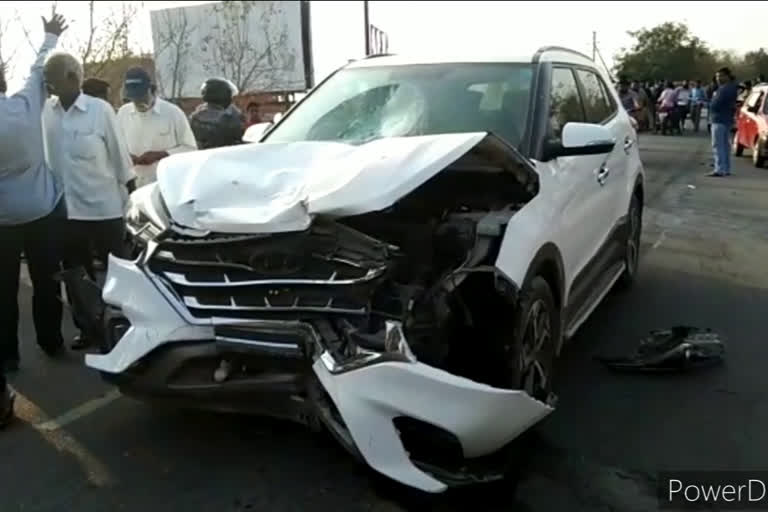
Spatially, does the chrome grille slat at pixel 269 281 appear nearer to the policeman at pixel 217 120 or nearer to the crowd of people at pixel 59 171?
the crowd of people at pixel 59 171

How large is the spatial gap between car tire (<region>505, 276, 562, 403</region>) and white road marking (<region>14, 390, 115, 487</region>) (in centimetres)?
179

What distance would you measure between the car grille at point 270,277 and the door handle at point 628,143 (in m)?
3.43

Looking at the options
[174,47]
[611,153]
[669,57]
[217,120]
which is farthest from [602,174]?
[669,57]

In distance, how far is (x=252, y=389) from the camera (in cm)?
310

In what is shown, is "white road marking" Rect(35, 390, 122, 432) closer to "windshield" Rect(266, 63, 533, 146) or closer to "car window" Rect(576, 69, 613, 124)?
"windshield" Rect(266, 63, 533, 146)

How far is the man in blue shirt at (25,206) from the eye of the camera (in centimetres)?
438

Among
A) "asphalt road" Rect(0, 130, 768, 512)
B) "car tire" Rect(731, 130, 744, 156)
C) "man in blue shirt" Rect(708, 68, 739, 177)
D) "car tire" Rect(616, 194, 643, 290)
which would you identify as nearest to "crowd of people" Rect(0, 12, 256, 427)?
"asphalt road" Rect(0, 130, 768, 512)

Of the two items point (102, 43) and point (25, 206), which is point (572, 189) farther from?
point (102, 43)

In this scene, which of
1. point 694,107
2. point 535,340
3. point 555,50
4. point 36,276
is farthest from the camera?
point 694,107

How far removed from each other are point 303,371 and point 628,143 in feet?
12.6

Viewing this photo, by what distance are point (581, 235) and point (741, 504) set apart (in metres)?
1.65

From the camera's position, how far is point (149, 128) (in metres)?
6.11

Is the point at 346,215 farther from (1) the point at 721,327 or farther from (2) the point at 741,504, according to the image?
(1) the point at 721,327

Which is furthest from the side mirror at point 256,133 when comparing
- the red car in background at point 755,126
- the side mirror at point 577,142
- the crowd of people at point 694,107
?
the red car in background at point 755,126
